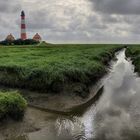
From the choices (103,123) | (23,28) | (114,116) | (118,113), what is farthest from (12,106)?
(23,28)

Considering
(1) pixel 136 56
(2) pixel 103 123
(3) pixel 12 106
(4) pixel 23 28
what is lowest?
(2) pixel 103 123

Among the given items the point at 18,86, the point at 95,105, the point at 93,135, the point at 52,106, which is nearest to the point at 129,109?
the point at 95,105

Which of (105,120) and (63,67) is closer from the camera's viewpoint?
(105,120)

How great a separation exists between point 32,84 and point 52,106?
273cm

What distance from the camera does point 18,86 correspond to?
2338cm

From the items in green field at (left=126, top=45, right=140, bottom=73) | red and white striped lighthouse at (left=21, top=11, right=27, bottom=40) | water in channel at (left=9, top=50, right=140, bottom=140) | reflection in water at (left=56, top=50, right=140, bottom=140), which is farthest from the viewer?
red and white striped lighthouse at (left=21, top=11, right=27, bottom=40)

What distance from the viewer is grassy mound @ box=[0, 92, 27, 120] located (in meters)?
15.6

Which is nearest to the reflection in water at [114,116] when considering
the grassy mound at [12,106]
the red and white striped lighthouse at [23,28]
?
the grassy mound at [12,106]

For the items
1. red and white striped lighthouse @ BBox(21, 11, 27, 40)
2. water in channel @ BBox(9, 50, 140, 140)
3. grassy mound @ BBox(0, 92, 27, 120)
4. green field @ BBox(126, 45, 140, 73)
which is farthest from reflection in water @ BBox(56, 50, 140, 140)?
red and white striped lighthouse @ BBox(21, 11, 27, 40)

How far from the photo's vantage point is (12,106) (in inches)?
628

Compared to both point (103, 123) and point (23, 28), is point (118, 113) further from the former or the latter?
point (23, 28)

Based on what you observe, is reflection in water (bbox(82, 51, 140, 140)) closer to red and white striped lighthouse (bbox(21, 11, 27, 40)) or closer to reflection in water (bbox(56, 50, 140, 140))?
reflection in water (bbox(56, 50, 140, 140))

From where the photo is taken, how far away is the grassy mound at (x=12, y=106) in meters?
15.6

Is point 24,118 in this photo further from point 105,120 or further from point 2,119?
point 105,120
